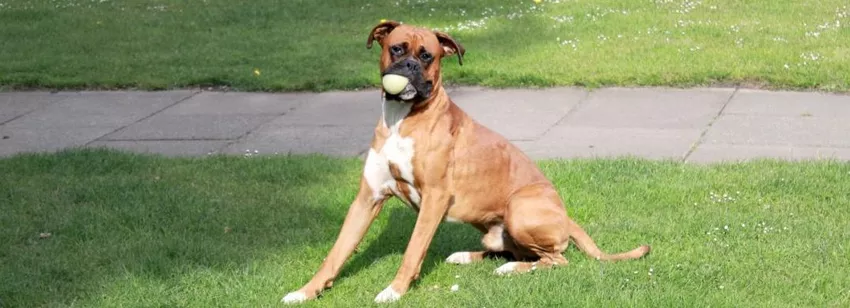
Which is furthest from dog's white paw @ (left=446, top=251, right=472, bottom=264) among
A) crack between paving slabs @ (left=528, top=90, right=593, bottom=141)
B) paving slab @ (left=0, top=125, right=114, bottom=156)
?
paving slab @ (left=0, top=125, right=114, bottom=156)

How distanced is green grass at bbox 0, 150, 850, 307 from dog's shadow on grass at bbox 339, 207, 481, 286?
13mm

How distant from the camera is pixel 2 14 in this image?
50.4 feet

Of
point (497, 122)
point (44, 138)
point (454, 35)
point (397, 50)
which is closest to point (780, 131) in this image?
point (497, 122)

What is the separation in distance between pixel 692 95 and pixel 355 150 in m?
3.11

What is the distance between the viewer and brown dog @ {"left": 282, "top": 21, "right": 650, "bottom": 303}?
5102 millimetres

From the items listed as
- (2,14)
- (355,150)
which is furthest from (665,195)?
(2,14)

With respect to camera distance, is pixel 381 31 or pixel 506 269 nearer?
pixel 381 31

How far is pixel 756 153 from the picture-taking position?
8.09 m

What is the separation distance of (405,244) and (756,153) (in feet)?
9.82

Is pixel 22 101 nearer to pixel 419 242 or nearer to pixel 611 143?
pixel 611 143

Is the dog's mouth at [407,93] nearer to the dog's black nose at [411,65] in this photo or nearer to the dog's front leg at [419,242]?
the dog's black nose at [411,65]

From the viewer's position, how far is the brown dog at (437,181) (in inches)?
201

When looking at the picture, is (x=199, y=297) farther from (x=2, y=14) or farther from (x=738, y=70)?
(x=2, y=14)

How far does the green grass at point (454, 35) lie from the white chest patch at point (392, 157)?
541 cm
